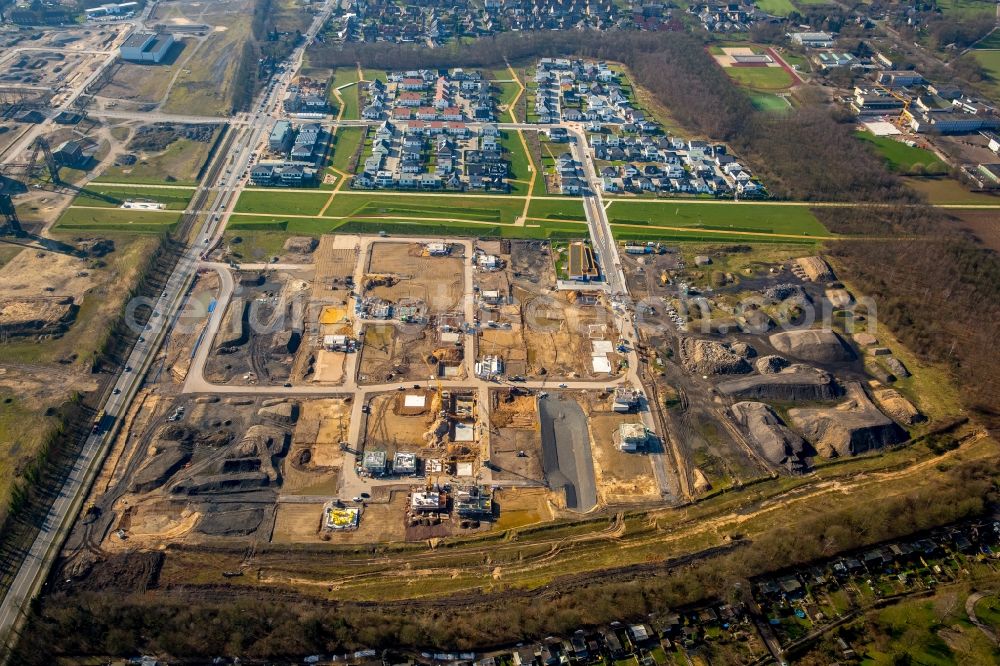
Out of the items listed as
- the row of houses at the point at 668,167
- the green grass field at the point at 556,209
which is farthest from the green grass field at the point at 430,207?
the row of houses at the point at 668,167

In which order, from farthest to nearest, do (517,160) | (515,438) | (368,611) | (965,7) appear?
1. (965,7)
2. (517,160)
3. (515,438)
4. (368,611)

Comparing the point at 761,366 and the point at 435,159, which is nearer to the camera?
the point at 761,366

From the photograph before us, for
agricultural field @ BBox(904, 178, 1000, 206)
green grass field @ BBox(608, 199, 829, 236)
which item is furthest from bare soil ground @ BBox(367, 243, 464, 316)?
agricultural field @ BBox(904, 178, 1000, 206)

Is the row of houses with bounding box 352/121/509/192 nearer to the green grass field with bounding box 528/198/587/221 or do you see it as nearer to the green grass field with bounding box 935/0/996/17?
the green grass field with bounding box 528/198/587/221

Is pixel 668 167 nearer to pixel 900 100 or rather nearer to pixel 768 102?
pixel 768 102

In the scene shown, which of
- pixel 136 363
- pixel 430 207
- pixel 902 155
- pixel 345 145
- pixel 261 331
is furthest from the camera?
pixel 902 155

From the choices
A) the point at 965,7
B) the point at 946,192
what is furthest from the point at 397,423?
the point at 965,7

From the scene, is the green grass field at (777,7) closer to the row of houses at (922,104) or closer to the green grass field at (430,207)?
the row of houses at (922,104)
